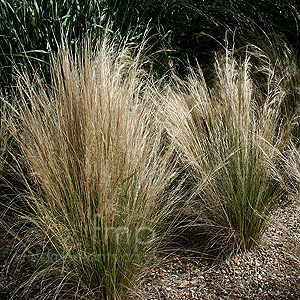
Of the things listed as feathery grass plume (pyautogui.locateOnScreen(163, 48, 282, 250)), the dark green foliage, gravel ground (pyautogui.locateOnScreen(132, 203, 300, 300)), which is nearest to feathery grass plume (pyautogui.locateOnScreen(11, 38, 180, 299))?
gravel ground (pyautogui.locateOnScreen(132, 203, 300, 300))

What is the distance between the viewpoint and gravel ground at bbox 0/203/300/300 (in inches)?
56.4

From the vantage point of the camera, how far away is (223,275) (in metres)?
1.56

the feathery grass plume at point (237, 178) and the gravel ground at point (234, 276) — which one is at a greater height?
the feathery grass plume at point (237, 178)

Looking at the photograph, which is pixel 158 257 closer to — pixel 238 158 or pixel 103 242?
pixel 103 242

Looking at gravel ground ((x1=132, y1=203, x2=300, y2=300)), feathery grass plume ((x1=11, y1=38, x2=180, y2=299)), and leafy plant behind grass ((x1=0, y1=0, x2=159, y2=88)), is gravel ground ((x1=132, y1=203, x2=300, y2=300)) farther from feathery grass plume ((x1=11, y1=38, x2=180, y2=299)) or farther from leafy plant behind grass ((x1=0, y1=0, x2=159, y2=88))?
leafy plant behind grass ((x1=0, y1=0, x2=159, y2=88))

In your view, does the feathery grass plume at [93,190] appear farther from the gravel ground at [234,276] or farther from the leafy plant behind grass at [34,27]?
the leafy plant behind grass at [34,27]

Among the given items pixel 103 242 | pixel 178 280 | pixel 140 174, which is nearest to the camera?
pixel 103 242

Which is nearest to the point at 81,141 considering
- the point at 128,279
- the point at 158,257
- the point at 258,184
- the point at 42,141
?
the point at 42,141

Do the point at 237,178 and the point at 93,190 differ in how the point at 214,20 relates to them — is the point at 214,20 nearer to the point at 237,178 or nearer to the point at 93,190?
the point at 237,178

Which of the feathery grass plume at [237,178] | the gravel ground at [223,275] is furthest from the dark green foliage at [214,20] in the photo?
the gravel ground at [223,275]

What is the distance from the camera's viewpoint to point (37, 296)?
1329 mm

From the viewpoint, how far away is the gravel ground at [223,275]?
4.70ft

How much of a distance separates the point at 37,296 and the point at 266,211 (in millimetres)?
1105

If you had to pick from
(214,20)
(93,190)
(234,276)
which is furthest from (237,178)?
(214,20)
